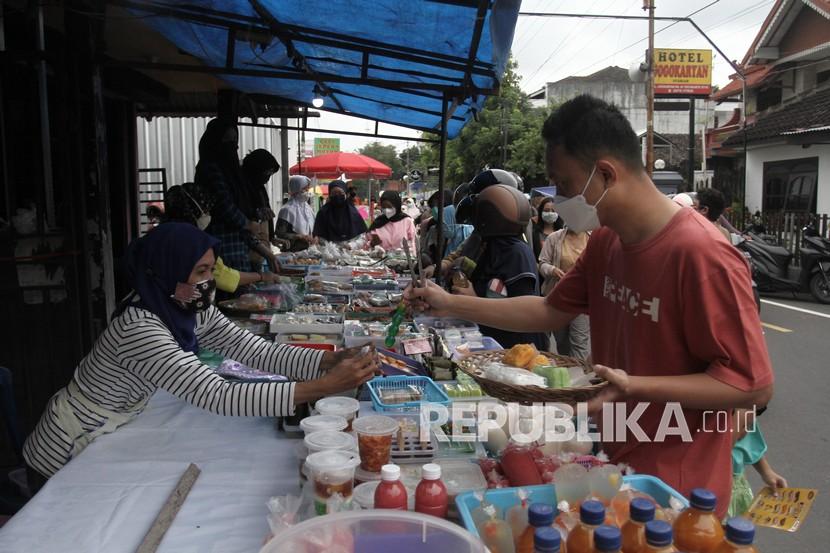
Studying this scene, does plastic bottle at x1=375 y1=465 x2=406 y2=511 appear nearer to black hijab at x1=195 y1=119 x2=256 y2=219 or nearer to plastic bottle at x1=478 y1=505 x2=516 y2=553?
plastic bottle at x1=478 y1=505 x2=516 y2=553

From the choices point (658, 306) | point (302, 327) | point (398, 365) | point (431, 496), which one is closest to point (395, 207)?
point (302, 327)

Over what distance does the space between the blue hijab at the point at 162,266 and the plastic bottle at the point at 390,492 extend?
1.27 m

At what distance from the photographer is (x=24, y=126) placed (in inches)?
177

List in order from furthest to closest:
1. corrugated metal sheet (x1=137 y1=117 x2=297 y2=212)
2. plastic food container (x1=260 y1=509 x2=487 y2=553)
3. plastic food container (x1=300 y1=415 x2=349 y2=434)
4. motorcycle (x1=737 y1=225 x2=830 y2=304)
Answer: corrugated metal sheet (x1=137 y1=117 x2=297 y2=212)
motorcycle (x1=737 y1=225 x2=830 y2=304)
plastic food container (x1=300 y1=415 x2=349 y2=434)
plastic food container (x1=260 y1=509 x2=487 y2=553)

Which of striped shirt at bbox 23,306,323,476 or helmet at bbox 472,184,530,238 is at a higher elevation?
helmet at bbox 472,184,530,238

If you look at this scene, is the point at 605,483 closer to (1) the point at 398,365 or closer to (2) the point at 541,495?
(2) the point at 541,495

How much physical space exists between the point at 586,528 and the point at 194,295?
68.3 inches

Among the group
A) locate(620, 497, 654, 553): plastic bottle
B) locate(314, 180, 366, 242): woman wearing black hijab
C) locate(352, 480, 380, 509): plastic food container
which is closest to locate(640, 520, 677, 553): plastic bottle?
locate(620, 497, 654, 553): plastic bottle

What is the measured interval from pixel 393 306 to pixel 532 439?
2522mm

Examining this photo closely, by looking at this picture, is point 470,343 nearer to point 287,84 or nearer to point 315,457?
point 315,457

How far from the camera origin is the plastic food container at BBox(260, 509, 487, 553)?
1264 millimetres

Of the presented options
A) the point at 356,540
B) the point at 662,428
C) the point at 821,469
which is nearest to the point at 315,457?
the point at 356,540

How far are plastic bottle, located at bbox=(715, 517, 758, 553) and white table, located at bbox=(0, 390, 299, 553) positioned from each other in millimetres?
1160

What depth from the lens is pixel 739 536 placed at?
1.14m
